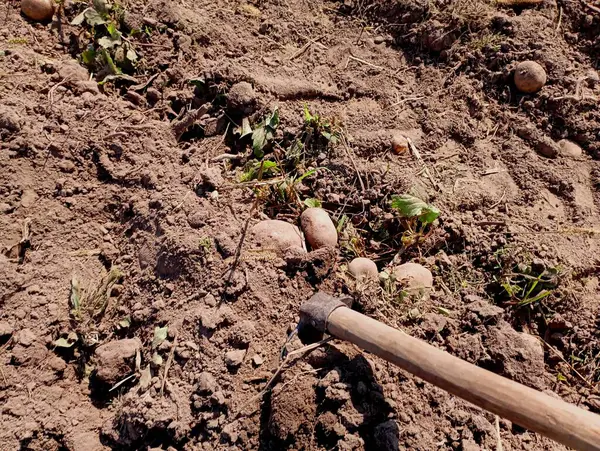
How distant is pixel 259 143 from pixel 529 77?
69.7 inches

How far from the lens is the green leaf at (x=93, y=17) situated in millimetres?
3070

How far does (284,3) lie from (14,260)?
95.4 inches

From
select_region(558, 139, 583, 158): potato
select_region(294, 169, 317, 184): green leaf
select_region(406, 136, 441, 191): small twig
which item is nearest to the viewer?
select_region(294, 169, 317, 184): green leaf

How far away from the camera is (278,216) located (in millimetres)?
2629

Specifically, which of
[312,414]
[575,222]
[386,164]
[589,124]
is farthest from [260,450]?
[589,124]

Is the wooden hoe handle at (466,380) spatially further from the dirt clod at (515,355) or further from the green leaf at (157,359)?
the green leaf at (157,359)

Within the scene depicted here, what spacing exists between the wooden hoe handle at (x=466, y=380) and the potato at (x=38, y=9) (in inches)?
103

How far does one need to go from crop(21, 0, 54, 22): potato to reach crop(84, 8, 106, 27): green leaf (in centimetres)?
24

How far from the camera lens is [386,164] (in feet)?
9.23

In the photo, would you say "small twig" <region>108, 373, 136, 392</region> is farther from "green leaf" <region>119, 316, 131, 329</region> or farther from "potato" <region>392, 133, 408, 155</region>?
"potato" <region>392, 133, 408, 155</region>

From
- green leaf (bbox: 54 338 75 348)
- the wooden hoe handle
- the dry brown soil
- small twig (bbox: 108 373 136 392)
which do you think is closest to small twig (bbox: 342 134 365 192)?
the dry brown soil

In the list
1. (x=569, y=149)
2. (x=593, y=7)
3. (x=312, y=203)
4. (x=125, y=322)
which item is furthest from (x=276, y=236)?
(x=593, y=7)

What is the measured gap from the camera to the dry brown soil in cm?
207

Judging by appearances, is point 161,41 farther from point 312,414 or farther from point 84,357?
point 312,414
